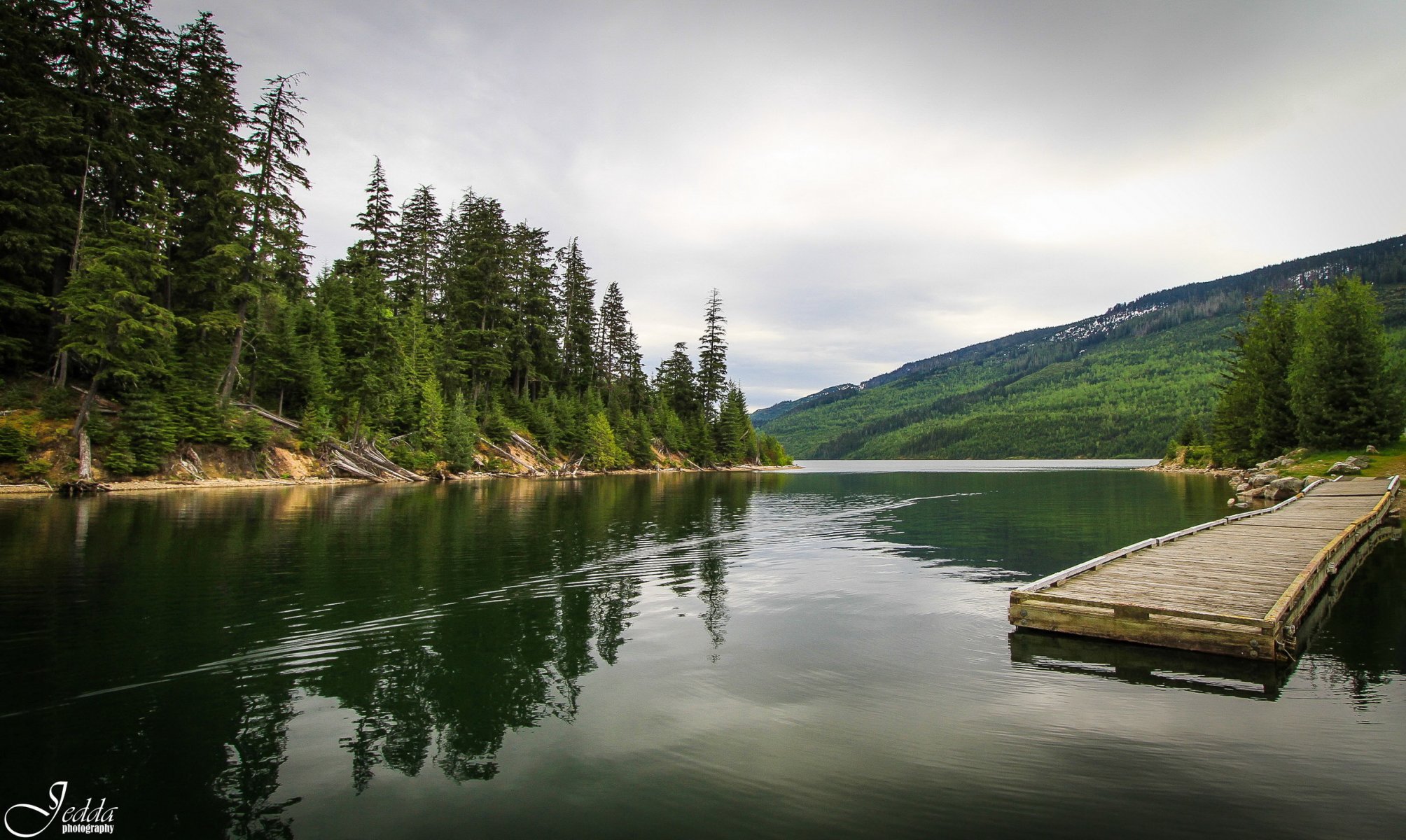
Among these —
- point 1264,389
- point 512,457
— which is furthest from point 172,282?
point 1264,389

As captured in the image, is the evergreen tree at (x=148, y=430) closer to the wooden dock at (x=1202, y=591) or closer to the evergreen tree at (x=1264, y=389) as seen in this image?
the wooden dock at (x=1202, y=591)

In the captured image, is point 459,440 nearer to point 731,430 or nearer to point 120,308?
point 120,308

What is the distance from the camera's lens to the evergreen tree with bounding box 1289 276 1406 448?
41.7m

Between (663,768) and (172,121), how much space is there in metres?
53.1

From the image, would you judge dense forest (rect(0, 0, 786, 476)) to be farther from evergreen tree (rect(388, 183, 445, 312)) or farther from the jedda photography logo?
the jedda photography logo

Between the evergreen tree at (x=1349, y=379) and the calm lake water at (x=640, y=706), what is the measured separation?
115 feet

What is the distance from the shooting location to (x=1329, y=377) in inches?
1694

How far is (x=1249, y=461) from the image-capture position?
Result: 5916 cm

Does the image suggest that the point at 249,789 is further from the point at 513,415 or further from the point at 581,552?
the point at 513,415

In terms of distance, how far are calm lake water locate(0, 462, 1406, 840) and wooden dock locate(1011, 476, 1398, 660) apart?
43cm

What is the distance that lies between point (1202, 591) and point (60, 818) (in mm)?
15803

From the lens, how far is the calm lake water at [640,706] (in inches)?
224

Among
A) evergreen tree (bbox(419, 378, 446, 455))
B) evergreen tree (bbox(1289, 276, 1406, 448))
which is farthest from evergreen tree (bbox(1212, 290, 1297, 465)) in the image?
evergreen tree (bbox(419, 378, 446, 455))

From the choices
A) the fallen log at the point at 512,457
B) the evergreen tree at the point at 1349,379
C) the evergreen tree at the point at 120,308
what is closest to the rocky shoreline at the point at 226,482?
the fallen log at the point at 512,457
